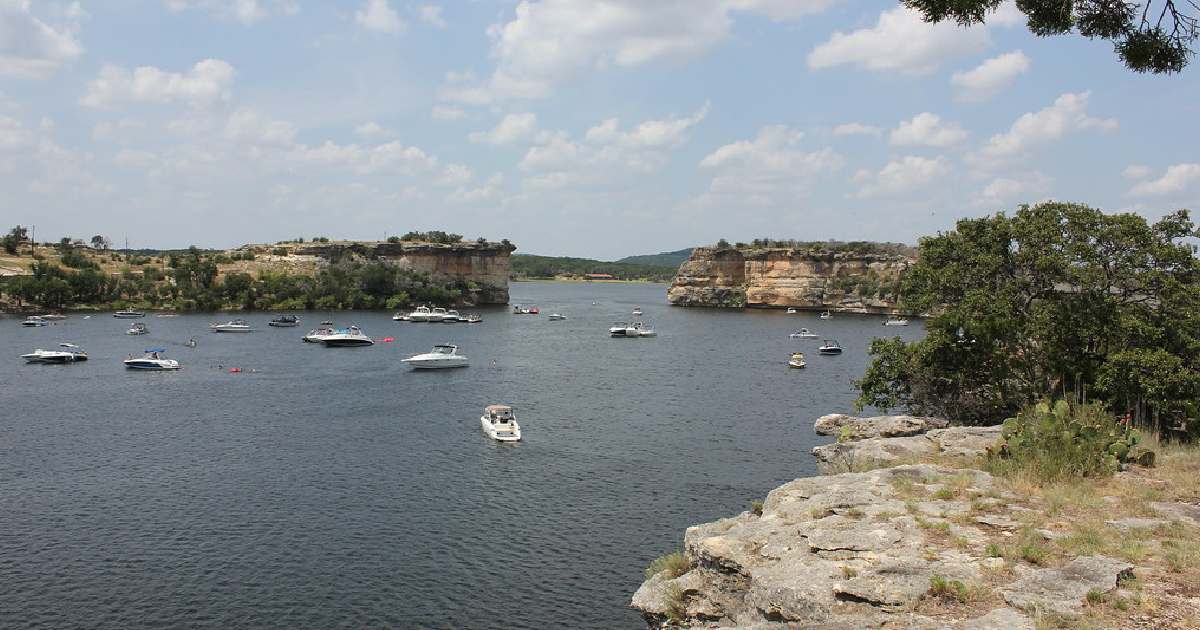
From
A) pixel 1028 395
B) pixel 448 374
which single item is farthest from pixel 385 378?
pixel 1028 395

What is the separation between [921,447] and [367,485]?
2329 centimetres

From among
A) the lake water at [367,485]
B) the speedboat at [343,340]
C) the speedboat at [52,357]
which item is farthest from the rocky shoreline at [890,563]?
the speedboat at [343,340]

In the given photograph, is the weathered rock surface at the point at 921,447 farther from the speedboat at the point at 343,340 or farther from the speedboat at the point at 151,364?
the speedboat at the point at 343,340

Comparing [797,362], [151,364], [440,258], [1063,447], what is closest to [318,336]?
[151,364]

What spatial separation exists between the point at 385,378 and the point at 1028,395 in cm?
5150

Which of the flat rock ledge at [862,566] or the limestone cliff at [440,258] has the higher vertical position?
the limestone cliff at [440,258]

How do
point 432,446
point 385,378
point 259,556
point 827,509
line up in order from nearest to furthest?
point 827,509 < point 259,556 < point 432,446 < point 385,378

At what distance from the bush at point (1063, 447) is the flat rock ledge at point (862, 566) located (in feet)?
3.53

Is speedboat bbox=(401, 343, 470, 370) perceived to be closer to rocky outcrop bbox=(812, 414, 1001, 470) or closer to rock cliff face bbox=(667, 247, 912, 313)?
rocky outcrop bbox=(812, 414, 1001, 470)

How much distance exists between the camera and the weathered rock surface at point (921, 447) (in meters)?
23.1

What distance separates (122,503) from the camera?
107ft

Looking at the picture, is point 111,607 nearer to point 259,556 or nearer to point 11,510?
point 259,556

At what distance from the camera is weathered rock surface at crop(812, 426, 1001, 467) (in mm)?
23078

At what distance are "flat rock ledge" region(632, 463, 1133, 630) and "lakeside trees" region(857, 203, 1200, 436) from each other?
1336 centimetres
